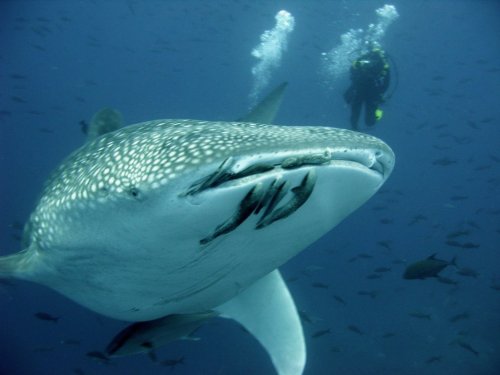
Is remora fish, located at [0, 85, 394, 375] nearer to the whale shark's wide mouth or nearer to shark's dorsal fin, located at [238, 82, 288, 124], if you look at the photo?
the whale shark's wide mouth

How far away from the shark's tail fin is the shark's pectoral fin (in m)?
1.71

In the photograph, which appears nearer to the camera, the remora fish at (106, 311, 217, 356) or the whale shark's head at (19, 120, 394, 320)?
the whale shark's head at (19, 120, 394, 320)

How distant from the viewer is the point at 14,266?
3092 mm

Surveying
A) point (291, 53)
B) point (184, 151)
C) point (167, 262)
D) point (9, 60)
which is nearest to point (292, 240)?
point (167, 262)

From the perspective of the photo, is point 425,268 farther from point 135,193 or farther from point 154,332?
point 135,193

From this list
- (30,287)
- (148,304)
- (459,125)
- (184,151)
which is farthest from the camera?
(459,125)

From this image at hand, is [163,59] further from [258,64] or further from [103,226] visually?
[103,226]

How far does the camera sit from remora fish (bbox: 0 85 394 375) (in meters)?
1.47

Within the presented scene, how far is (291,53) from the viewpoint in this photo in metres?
55.8

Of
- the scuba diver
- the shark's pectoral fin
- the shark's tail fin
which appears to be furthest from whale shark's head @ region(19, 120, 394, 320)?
the scuba diver

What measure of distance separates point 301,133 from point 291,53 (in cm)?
5768

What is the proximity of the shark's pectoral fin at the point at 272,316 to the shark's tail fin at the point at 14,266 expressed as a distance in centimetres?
171

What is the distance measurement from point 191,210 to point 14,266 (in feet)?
7.62

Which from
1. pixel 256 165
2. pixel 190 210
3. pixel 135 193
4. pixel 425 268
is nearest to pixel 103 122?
pixel 135 193
